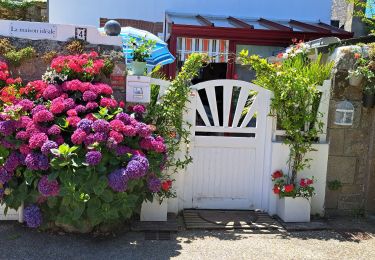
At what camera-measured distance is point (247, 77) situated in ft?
29.8

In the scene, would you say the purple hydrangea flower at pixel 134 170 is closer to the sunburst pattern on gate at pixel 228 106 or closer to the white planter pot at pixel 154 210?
the white planter pot at pixel 154 210

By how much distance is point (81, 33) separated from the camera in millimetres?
4867

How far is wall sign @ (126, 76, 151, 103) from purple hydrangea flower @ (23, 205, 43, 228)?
1520mm

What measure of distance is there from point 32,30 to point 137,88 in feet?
4.65

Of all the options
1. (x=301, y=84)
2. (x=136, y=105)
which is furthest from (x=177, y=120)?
(x=301, y=84)

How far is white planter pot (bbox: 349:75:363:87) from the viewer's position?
193 inches

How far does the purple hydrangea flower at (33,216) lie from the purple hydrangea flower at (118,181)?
802 millimetres

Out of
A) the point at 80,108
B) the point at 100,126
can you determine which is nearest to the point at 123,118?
the point at 100,126

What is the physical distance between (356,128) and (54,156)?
359cm

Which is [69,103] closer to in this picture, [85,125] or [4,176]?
[85,125]

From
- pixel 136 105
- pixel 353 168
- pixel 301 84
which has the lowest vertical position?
pixel 353 168

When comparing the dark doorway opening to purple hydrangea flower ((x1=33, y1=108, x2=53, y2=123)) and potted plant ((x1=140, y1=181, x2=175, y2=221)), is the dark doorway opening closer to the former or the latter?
potted plant ((x1=140, y1=181, x2=175, y2=221))

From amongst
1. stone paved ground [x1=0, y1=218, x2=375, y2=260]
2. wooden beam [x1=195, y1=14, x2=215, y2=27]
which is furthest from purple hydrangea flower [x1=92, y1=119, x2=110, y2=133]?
wooden beam [x1=195, y1=14, x2=215, y2=27]

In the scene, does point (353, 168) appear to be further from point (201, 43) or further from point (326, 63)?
point (201, 43)
